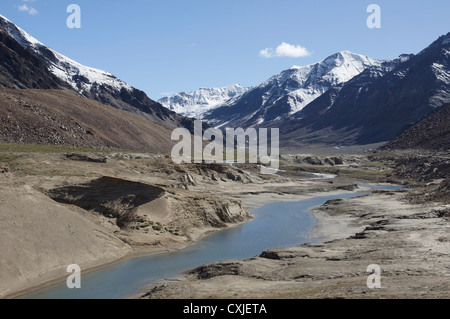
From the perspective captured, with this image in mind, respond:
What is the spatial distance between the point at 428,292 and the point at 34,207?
25.6 metres

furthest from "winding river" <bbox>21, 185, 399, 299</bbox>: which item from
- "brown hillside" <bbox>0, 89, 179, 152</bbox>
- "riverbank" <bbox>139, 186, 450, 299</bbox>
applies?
"brown hillside" <bbox>0, 89, 179, 152</bbox>

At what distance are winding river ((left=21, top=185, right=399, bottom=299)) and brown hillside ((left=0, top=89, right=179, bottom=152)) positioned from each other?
73759mm

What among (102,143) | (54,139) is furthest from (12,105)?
(102,143)

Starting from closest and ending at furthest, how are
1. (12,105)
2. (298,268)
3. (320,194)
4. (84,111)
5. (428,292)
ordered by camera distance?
1. (428,292)
2. (298,268)
3. (320,194)
4. (12,105)
5. (84,111)

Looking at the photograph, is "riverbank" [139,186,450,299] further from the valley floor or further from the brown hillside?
the brown hillside

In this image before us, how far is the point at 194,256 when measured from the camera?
37031 mm

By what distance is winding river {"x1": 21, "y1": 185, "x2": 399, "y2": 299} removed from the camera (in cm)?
2783

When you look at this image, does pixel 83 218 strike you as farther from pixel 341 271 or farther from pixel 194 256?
pixel 341 271

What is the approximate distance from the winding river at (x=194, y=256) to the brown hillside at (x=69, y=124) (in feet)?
242

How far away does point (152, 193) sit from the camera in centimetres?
4550

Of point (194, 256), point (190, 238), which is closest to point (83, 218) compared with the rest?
point (194, 256)

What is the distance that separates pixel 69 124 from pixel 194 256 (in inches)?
4137

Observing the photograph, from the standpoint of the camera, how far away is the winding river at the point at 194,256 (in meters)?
27.8
